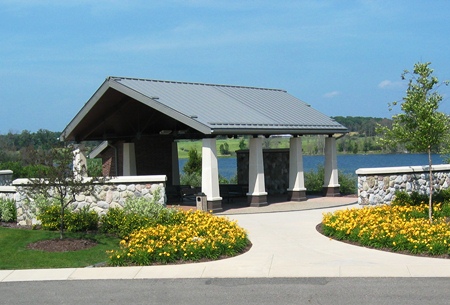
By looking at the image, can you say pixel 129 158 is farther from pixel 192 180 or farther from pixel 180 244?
pixel 180 244

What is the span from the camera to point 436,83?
16875mm

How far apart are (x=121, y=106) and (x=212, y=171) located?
5.69 m

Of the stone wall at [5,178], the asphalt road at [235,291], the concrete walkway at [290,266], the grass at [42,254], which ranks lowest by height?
the asphalt road at [235,291]

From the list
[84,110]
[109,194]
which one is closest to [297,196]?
[84,110]

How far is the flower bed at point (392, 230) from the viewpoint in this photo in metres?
12.8

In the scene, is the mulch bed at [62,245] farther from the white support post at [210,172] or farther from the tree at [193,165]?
the tree at [193,165]

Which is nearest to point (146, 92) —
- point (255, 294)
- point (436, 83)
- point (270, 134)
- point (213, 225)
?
point (270, 134)

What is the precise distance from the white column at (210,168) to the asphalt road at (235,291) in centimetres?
1000

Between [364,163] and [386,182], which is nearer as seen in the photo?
[386,182]

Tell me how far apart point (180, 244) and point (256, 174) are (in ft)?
32.1

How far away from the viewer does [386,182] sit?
2048 centimetres

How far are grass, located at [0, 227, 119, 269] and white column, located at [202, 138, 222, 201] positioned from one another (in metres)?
5.55

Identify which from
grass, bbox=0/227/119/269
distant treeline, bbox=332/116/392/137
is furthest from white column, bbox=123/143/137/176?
distant treeline, bbox=332/116/392/137

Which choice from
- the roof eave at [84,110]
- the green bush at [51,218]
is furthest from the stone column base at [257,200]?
the green bush at [51,218]
